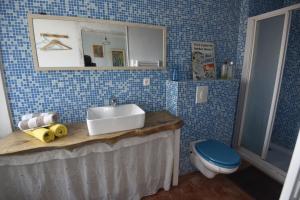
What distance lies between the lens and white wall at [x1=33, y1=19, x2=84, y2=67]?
1.30 metres

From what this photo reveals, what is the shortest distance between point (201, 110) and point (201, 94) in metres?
0.19

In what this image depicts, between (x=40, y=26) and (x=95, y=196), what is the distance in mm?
1482

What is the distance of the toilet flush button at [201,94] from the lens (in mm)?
1718

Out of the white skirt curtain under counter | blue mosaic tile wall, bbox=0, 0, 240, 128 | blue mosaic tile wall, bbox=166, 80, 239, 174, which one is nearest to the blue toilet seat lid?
blue mosaic tile wall, bbox=166, 80, 239, 174

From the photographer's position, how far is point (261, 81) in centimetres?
207

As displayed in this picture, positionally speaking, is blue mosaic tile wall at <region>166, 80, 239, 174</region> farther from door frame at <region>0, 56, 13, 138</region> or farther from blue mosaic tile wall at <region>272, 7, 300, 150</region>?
door frame at <region>0, 56, 13, 138</region>

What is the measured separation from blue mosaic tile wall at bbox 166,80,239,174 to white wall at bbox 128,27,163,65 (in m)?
0.34

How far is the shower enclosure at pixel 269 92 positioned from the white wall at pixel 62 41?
198cm

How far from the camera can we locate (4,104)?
1281mm

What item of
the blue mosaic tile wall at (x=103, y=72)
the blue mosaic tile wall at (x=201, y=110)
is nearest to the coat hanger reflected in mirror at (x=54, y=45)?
the blue mosaic tile wall at (x=103, y=72)

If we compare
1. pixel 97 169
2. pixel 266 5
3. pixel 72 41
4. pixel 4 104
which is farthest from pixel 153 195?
pixel 266 5

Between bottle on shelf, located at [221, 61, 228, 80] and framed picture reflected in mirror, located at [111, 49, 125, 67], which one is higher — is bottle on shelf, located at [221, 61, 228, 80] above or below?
below

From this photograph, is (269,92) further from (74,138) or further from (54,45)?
(54,45)

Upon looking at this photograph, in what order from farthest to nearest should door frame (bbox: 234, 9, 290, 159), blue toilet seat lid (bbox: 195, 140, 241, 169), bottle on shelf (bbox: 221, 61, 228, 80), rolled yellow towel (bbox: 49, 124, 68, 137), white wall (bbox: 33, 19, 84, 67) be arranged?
bottle on shelf (bbox: 221, 61, 228, 80), door frame (bbox: 234, 9, 290, 159), blue toilet seat lid (bbox: 195, 140, 241, 169), white wall (bbox: 33, 19, 84, 67), rolled yellow towel (bbox: 49, 124, 68, 137)
